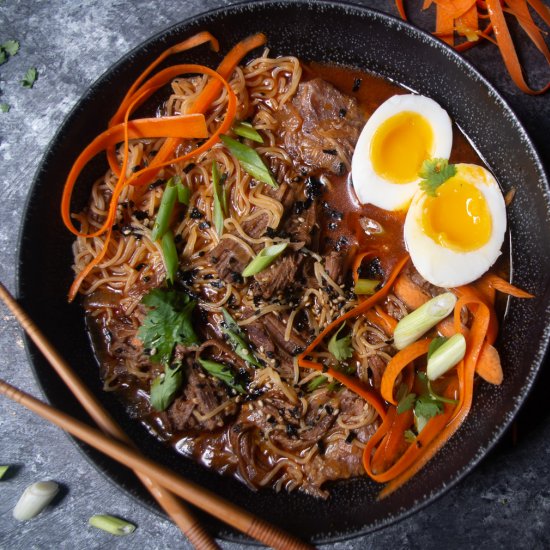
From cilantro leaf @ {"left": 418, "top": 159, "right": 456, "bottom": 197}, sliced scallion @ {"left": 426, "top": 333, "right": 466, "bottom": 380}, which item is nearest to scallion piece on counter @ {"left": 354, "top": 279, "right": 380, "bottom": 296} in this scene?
sliced scallion @ {"left": 426, "top": 333, "right": 466, "bottom": 380}

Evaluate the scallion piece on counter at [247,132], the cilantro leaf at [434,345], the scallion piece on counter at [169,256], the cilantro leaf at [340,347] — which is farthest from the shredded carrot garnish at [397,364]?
the scallion piece on counter at [247,132]

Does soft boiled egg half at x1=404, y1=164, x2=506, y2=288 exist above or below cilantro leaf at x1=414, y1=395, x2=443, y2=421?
above

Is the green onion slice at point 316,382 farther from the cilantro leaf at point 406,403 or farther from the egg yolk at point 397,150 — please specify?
the egg yolk at point 397,150

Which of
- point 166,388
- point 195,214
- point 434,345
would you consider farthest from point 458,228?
point 166,388

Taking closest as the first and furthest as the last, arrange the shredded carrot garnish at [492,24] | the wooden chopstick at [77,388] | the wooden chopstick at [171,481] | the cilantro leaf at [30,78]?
1. the wooden chopstick at [171,481]
2. the wooden chopstick at [77,388]
3. the shredded carrot garnish at [492,24]
4. the cilantro leaf at [30,78]

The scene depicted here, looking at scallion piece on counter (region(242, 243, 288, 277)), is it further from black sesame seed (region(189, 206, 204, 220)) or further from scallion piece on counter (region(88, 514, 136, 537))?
scallion piece on counter (region(88, 514, 136, 537))
